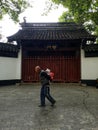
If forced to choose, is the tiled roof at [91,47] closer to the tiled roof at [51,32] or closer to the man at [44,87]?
the tiled roof at [51,32]

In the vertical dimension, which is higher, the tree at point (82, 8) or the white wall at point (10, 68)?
the tree at point (82, 8)

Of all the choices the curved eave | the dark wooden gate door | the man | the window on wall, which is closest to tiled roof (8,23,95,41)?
the curved eave

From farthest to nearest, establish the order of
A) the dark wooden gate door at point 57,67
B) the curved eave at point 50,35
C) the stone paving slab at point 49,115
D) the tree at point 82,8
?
the dark wooden gate door at point 57,67, the curved eave at point 50,35, the tree at point 82,8, the stone paving slab at point 49,115

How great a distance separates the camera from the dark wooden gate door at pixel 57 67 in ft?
59.8

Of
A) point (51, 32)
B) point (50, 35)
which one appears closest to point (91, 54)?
point (50, 35)

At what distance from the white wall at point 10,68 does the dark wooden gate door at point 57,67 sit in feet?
1.33

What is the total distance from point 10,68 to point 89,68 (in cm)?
613

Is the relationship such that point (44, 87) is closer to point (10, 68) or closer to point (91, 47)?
point (10, 68)

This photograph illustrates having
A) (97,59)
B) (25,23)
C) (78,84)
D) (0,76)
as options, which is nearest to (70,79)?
(78,84)

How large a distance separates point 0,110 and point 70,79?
1024cm

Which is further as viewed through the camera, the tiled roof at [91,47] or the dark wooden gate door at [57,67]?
the dark wooden gate door at [57,67]

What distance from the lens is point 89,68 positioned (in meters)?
17.8

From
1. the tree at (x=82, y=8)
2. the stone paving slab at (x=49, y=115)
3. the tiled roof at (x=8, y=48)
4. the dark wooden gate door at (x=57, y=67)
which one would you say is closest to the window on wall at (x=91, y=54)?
the dark wooden gate door at (x=57, y=67)

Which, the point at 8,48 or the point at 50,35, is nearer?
the point at 8,48
